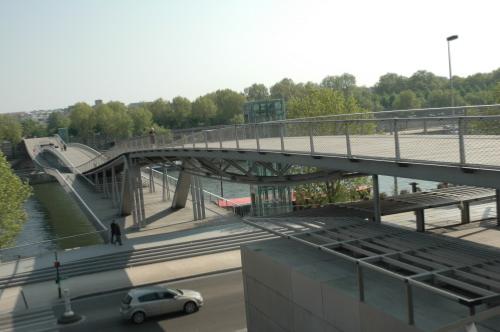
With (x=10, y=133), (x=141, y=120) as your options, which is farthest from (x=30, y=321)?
(x=10, y=133)

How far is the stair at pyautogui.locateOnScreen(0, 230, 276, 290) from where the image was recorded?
73.3 ft

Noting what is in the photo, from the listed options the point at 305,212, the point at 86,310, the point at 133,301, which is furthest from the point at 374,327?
the point at 86,310

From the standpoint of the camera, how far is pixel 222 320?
1606 cm

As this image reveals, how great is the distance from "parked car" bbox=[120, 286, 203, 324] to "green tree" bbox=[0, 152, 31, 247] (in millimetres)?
14265

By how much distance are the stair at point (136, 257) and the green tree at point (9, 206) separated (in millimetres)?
6623

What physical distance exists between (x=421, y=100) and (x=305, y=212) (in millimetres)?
112526

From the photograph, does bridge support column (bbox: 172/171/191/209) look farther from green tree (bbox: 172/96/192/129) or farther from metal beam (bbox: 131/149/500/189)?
green tree (bbox: 172/96/192/129)

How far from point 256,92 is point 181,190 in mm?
111267

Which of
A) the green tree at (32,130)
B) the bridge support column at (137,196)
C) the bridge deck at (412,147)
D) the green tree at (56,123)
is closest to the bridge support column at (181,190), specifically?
the bridge support column at (137,196)

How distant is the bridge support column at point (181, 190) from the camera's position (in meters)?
35.0

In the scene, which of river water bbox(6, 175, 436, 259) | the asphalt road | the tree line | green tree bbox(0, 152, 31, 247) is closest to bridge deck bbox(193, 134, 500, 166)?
the asphalt road

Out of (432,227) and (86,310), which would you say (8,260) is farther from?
(432,227)

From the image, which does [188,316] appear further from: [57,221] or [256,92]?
[256,92]

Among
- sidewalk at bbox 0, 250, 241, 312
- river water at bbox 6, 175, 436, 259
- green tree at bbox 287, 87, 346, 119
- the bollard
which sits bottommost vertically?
river water at bbox 6, 175, 436, 259
